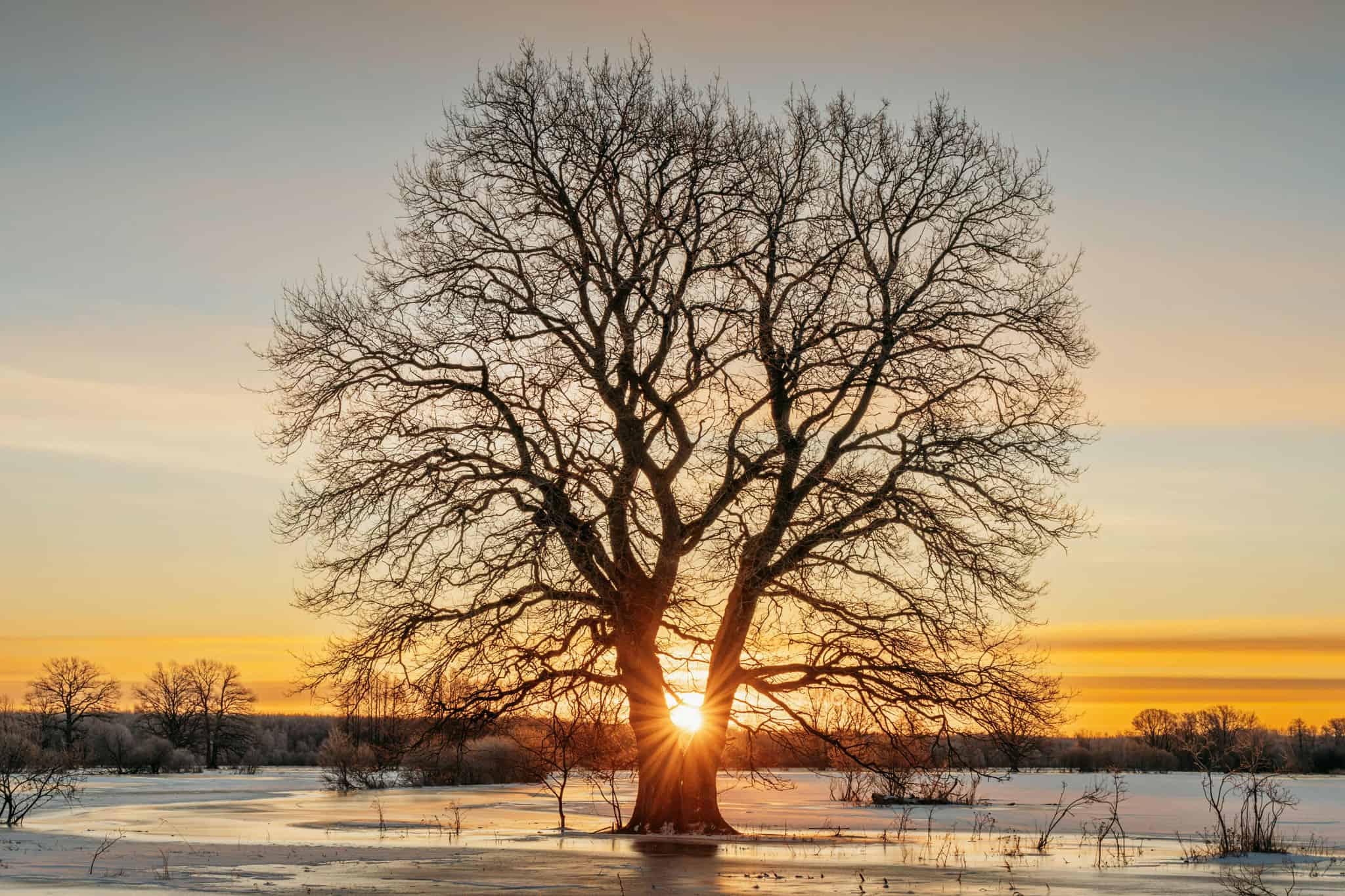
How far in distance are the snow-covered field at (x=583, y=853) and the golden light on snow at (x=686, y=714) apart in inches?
82.9

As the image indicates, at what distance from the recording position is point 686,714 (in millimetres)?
24281

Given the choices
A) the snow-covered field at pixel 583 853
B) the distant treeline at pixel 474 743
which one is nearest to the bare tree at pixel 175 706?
the distant treeline at pixel 474 743

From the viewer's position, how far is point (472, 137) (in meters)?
24.8

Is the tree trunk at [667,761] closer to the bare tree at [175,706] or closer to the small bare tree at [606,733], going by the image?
the small bare tree at [606,733]

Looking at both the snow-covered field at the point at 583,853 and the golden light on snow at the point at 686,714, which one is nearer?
the snow-covered field at the point at 583,853

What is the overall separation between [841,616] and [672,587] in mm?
3110

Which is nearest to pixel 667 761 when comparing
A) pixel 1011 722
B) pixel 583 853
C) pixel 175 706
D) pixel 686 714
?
pixel 686 714

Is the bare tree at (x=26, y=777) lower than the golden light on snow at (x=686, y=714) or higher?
lower

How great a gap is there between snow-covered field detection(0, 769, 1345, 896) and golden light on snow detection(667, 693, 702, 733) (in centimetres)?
211

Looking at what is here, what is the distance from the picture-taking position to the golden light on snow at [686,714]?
24.1m

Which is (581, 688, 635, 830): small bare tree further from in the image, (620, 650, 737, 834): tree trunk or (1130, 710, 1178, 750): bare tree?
(1130, 710, 1178, 750): bare tree

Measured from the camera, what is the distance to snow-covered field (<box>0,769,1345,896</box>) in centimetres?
1498

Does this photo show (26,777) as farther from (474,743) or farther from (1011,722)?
(1011,722)

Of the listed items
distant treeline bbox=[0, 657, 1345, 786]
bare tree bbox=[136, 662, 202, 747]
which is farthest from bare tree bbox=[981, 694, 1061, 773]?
bare tree bbox=[136, 662, 202, 747]
